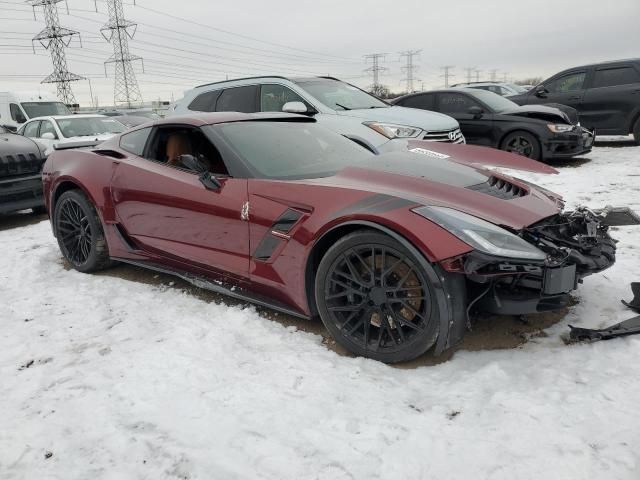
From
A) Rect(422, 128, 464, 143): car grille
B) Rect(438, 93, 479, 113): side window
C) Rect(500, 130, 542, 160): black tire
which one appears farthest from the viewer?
Rect(438, 93, 479, 113): side window

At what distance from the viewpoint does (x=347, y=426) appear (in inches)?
83.5

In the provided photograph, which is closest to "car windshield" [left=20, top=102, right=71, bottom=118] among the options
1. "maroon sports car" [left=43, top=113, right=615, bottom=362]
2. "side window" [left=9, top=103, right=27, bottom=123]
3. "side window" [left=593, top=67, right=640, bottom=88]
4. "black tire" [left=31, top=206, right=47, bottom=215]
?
"side window" [left=9, top=103, right=27, bottom=123]

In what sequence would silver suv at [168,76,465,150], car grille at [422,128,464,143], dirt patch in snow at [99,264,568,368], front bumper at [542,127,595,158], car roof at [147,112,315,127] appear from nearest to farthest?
dirt patch in snow at [99,264,568,368]
car roof at [147,112,315,127]
silver suv at [168,76,465,150]
car grille at [422,128,464,143]
front bumper at [542,127,595,158]

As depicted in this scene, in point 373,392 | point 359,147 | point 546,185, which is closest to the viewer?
point 373,392

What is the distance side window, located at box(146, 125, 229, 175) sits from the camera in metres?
3.36

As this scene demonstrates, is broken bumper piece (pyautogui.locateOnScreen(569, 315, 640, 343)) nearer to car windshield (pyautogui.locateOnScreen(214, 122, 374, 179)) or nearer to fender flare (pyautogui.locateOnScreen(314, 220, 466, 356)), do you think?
fender flare (pyautogui.locateOnScreen(314, 220, 466, 356))

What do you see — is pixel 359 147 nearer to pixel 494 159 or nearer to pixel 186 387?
Answer: pixel 494 159

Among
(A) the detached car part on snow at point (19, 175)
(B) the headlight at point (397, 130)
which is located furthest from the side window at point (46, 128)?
(B) the headlight at point (397, 130)

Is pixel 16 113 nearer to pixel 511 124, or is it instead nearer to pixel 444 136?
pixel 444 136

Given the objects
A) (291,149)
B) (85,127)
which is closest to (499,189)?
(291,149)

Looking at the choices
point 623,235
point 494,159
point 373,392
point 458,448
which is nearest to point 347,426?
point 373,392

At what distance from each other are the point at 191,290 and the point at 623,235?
143 inches

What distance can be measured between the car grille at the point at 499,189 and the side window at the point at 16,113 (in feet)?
51.1

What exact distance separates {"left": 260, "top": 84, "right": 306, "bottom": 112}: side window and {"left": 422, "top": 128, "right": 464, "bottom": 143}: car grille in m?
1.83
